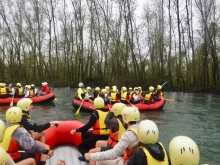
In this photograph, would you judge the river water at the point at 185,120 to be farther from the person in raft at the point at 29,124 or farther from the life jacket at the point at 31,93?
the person in raft at the point at 29,124

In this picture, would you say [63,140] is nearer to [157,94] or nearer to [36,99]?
[157,94]

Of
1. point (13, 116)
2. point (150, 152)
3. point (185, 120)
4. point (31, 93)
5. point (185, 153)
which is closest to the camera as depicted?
point (185, 153)

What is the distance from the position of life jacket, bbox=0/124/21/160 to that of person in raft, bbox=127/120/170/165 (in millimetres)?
1644

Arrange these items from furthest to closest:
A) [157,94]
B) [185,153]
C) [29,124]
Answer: [157,94] < [29,124] < [185,153]

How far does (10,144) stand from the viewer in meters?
3.25

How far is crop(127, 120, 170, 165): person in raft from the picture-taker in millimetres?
2428

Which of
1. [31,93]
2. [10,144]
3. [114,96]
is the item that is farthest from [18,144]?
[31,93]

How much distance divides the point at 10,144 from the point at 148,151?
6.07ft

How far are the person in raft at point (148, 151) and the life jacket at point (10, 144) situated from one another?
5.39 ft

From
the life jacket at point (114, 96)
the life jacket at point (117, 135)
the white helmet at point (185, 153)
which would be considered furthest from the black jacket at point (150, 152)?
the life jacket at point (114, 96)

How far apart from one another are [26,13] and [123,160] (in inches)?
1286

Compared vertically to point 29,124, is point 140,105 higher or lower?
lower

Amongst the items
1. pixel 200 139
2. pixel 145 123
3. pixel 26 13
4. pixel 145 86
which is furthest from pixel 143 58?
pixel 145 123

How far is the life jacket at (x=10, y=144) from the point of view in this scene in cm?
321
